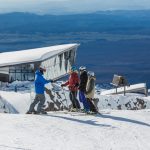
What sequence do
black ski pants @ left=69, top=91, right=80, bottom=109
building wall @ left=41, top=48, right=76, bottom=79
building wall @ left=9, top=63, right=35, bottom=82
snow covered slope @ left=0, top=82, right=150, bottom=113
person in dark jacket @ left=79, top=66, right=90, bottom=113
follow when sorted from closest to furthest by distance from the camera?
person in dark jacket @ left=79, top=66, right=90, bottom=113 → black ski pants @ left=69, top=91, right=80, bottom=109 → snow covered slope @ left=0, top=82, right=150, bottom=113 → building wall @ left=9, top=63, right=35, bottom=82 → building wall @ left=41, top=48, right=76, bottom=79

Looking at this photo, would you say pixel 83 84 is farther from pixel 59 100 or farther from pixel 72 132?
pixel 59 100

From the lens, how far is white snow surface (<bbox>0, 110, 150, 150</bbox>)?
12.7 metres

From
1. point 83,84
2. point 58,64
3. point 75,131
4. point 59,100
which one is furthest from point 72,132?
point 58,64

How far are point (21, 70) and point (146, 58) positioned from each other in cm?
10728

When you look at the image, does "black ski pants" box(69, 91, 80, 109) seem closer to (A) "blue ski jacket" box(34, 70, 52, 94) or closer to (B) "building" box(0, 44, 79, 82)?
(A) "blue ski jacket" box(34, 70, 52, 94)

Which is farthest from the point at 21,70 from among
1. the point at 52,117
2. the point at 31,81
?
the point at 52,117

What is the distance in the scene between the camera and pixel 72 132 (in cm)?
1409

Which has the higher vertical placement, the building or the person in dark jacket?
the person in dark jacket

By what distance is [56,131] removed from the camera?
14000mm

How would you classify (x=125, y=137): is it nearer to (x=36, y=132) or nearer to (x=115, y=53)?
(x=36, y=132)

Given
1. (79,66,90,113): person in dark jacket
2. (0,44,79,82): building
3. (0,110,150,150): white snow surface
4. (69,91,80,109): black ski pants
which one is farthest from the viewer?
(0,44,79,82): building

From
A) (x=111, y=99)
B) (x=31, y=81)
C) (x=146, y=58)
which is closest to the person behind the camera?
(x=111, y=99)

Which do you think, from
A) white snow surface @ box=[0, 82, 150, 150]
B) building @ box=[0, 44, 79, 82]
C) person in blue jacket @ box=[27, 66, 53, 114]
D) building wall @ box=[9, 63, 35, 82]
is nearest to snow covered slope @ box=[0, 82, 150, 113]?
white snow surface @ box=[0, 82, 150, 150]

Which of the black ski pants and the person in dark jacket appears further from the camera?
the black ski pants
